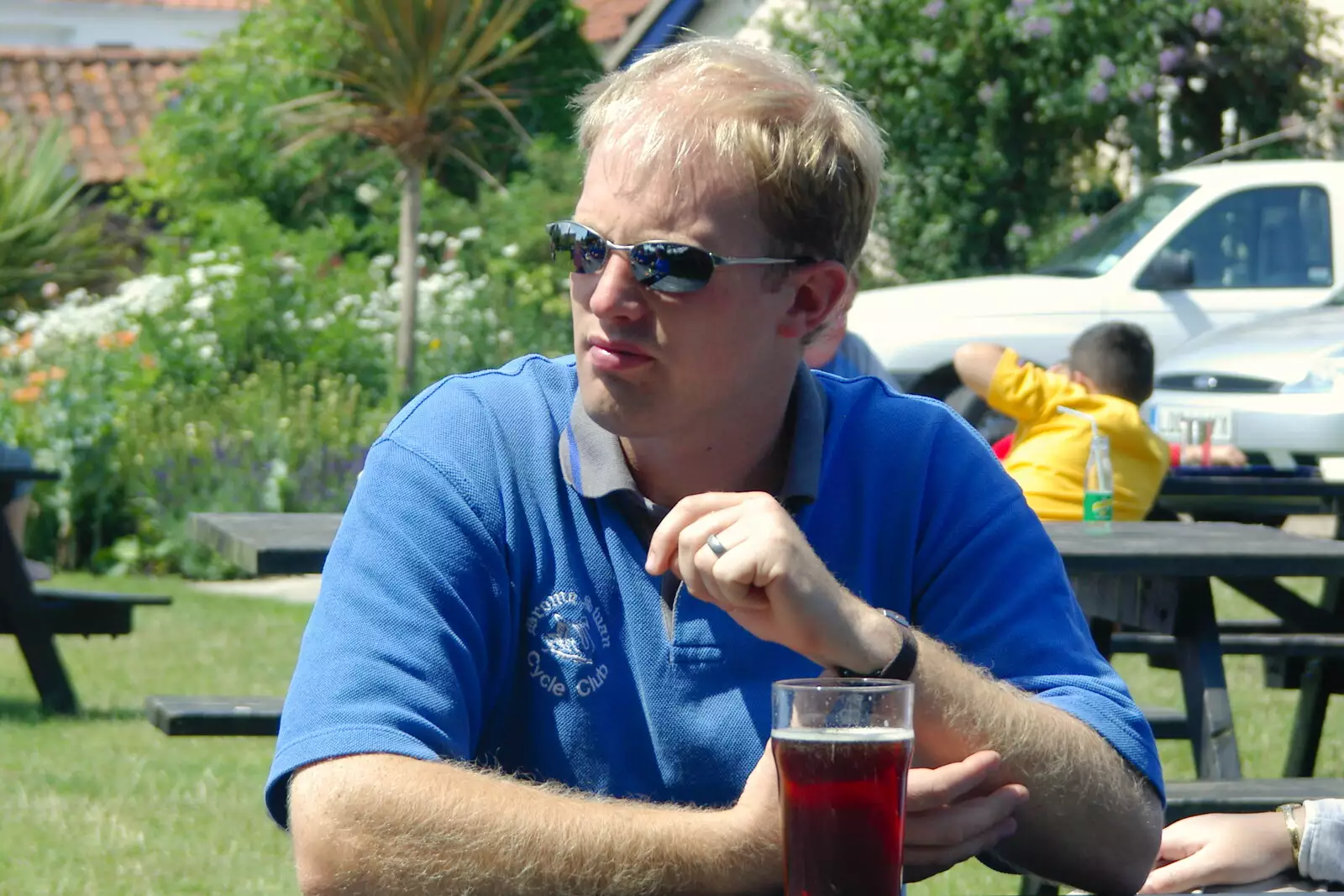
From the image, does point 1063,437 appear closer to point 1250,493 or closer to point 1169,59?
point 1250,493

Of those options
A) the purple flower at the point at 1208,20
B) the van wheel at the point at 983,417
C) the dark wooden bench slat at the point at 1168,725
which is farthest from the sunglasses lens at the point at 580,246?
the purple flower at the point at 1208,20

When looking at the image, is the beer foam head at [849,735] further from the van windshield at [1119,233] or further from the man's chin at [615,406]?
the van windshield at [1119,233]

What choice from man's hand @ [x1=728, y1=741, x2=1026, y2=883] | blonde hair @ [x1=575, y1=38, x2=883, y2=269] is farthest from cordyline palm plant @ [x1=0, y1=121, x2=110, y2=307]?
man's hand @ [x1=728, y1=741, x2=1026, y2=883]

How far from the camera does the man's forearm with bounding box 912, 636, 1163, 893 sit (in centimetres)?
194

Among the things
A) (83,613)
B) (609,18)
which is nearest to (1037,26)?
(609,18)

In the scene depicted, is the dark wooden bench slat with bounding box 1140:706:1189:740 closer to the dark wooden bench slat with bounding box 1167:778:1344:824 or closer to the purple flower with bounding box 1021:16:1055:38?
the dark wooden bench slat with bounding box 1167:778:1344:824

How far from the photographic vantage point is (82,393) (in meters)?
10.7

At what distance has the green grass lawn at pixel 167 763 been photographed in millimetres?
4531

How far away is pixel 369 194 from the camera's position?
15.0 m

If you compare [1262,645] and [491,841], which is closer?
[491,841]

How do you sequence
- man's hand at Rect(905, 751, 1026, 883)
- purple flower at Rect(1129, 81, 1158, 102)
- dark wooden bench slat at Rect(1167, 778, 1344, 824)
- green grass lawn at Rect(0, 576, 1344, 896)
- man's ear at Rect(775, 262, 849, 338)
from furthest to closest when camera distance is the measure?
1. purple flower at Rect(1129, 81, 1158, 102)
2. green grass lawn at Rect(0, 576, 1344, 896)
3. dark wooden bench slat at Rect(1167, 778, 1344, 824)
4. man's ear at Rect(775, 262, 849, 338)
5. man's hand at Rect(905, 751, 1026, 883)

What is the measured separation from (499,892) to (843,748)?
45cm

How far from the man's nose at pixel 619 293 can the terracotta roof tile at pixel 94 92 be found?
22.3m

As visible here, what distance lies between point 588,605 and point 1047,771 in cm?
51
